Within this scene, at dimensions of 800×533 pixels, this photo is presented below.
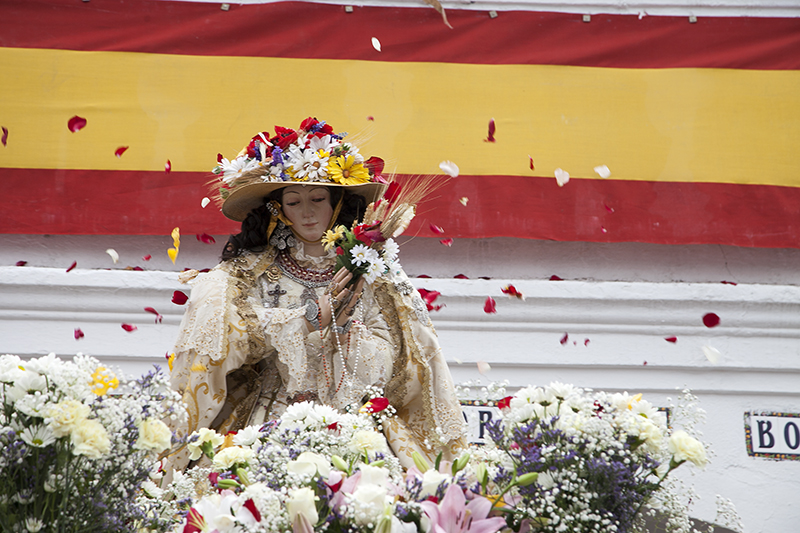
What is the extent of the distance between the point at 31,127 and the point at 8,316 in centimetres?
79

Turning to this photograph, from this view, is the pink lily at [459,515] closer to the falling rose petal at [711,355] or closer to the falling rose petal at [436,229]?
the falling rose petal at [436,229]

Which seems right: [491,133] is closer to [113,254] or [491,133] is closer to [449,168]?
[449,168]

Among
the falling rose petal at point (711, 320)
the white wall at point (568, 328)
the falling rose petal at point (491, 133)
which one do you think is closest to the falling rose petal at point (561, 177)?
the falling rose petal at point (491, 133)

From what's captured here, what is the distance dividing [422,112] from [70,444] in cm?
247

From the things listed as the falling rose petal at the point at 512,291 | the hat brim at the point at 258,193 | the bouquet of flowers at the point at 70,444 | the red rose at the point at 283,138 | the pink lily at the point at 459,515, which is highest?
the red rose at the point at 283,138

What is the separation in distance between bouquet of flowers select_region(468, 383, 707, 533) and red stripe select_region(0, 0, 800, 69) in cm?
236

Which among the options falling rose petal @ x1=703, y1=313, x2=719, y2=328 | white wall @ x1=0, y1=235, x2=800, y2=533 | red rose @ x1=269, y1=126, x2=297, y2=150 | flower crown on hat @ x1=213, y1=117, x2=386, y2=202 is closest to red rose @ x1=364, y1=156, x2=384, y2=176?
flower crown on hat @ x1=213, y1=117, x2=386, y2=202

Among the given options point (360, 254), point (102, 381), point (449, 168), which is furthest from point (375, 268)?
point (449, 168)

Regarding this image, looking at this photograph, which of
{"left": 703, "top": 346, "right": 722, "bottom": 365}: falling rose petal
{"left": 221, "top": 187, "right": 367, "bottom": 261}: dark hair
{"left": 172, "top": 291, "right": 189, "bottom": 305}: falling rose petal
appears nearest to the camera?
{"left": 221, "top": 187, "right": 367, "bottom": 261}: dark hair

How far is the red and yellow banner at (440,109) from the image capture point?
129 inches

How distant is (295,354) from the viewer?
2.12 metres

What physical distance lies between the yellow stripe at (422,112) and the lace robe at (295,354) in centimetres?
111

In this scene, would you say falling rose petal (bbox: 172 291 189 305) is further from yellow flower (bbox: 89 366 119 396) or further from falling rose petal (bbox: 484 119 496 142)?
falling rose petal (bbox: 484 119 496 142)

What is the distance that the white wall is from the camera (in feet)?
10.6
